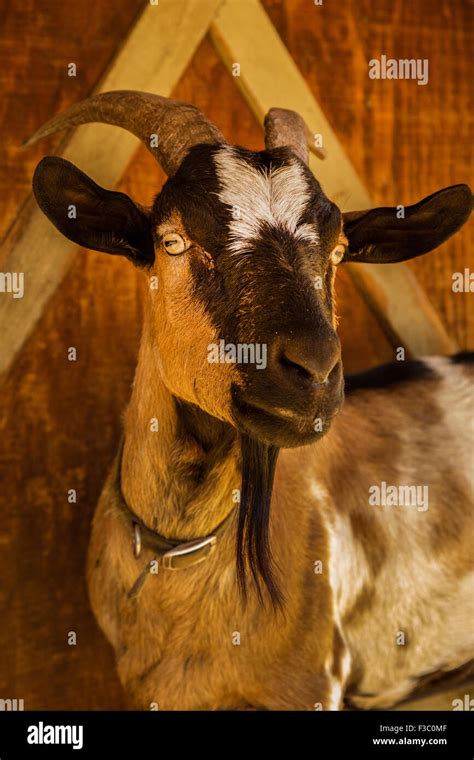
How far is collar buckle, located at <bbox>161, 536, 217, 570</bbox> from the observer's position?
10.5ft

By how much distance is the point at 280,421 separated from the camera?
8.79ft

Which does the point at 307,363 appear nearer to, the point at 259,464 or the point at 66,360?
the point at 259,464

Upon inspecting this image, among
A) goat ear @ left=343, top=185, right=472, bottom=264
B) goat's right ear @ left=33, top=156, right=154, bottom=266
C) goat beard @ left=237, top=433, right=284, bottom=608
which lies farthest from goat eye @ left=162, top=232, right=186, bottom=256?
goat ear @ left=343, top=185, right=472, bottom=264

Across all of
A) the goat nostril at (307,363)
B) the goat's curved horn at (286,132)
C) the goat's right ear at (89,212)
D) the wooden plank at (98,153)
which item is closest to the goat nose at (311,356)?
the goat nostril at (307,363)

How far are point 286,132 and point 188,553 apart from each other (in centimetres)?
150

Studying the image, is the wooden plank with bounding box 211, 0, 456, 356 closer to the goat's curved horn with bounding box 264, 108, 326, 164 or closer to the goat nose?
the goat's curved horn with bounding box 264, 108, 326, 164

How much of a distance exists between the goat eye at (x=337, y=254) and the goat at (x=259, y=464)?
0.09 feet

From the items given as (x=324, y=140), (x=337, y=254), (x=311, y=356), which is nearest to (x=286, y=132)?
(x=337, y=254)

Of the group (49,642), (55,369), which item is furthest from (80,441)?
(49,642)

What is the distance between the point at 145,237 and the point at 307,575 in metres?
1.29

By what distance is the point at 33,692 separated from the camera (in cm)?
420

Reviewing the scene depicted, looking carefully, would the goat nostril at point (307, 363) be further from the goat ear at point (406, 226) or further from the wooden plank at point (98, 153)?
the wooden plank at point (98, 153)

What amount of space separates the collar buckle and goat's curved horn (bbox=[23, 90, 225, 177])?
1200mm

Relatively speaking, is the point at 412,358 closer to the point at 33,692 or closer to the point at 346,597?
the point at 346,597
